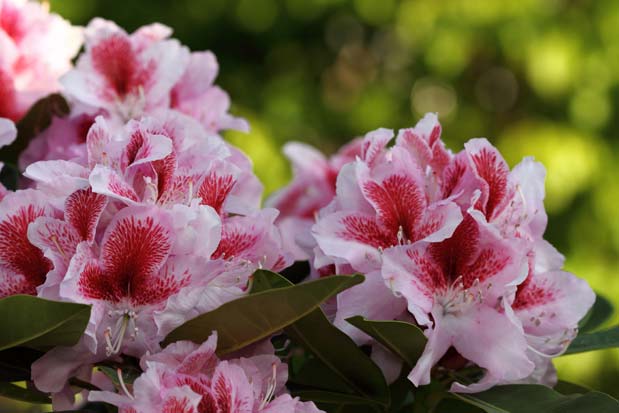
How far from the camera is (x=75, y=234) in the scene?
552 mm

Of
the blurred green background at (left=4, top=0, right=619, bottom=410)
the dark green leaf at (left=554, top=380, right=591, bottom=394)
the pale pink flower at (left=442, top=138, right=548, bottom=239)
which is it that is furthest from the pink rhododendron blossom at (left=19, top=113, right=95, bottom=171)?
the blurred green background at (left=4, top=0, right=619, bottom=410)

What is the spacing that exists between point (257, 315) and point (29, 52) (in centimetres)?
33

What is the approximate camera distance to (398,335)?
1.83 ft

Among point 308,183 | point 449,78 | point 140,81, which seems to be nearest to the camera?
point 140,81

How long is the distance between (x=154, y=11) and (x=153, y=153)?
2.39 metres

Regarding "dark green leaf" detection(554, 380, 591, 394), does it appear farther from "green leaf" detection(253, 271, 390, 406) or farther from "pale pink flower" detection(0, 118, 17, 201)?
"pale pink flower" detection(0, 118, 17, 201)

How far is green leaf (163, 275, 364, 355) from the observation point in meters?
0.52

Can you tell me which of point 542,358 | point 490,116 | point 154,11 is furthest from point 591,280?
point 542,358

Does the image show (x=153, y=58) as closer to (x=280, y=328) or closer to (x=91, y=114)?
(x=91, y=114)

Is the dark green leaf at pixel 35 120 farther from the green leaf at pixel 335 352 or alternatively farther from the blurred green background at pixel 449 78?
the blurred green background at pixel 449 78

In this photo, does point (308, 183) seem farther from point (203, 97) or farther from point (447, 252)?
point (447, 252)

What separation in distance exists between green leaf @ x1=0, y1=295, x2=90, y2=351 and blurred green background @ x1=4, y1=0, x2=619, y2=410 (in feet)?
5.75

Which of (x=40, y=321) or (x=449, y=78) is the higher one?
(x=40, y=321)

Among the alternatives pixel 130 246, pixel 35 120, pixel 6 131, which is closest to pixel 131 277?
pixel 130 246
